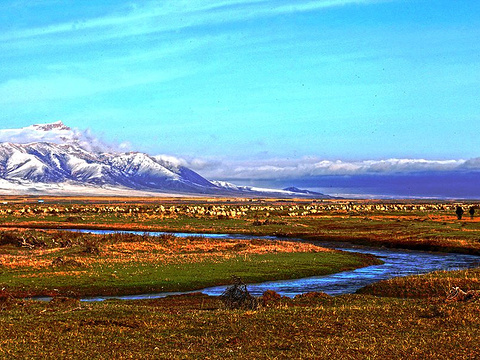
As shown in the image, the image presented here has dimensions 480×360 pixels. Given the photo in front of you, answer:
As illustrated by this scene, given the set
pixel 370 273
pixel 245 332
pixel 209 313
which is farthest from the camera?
pixel 370 273

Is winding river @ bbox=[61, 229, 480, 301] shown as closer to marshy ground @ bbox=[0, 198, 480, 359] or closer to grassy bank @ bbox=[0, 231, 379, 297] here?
grassy bank @ bbox=[0, 231, 379, 297]

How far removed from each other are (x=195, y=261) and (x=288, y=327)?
2621 centimetres

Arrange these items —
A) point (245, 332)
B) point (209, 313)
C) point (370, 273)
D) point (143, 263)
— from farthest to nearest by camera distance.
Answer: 1. point (143, 263)
2. point (370, 273)
3. point (209, 313)
4. point (245, 332)

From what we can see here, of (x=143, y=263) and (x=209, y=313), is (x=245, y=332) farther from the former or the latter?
(x=143, y=263)

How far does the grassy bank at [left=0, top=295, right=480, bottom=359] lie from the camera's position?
54.4 ft

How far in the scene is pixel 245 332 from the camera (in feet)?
63.1

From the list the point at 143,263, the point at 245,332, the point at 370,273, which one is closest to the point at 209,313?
the point at 245,332

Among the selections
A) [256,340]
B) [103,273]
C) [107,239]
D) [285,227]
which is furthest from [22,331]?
[285,227]

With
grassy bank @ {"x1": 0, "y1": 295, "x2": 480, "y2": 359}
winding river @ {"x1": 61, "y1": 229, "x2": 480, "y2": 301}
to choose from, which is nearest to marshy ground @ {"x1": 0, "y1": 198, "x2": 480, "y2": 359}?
grassy bank @ {"x1": 0, "y1": 295, "x2": 480, "y2": 359}

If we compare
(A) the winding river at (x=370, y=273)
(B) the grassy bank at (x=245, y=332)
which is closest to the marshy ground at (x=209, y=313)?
(B) the grassy bank at (x=245, y=332)

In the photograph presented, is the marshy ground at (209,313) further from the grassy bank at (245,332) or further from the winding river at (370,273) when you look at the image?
the winding river at (370,273)

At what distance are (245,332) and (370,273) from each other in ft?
85.3

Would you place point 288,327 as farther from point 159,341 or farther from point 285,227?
point 285,227

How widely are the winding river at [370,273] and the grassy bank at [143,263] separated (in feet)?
4.98
